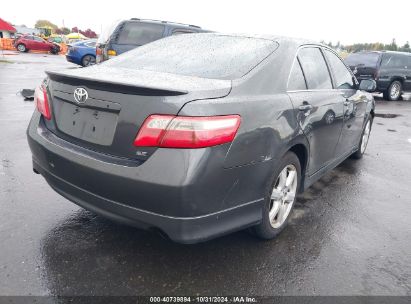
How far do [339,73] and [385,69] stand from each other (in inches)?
409

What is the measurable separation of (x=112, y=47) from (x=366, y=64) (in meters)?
8.92

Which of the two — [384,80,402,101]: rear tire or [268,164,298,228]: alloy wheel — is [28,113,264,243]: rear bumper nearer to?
[268,164,298,228]: alloy wheel

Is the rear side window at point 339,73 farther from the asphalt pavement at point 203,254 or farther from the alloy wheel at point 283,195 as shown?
the alloy wheel at point 283,195

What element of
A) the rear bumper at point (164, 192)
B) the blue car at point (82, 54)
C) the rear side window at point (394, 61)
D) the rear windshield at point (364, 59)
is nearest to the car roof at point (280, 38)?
the rear bumper at point (164, 192)

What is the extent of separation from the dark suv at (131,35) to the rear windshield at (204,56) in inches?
247

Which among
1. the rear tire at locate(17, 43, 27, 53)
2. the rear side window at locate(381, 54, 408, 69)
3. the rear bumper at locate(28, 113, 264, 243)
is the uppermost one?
the rear side window at locate(381, 54, 408, 69)

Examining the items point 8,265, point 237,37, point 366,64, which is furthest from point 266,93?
point 366,64

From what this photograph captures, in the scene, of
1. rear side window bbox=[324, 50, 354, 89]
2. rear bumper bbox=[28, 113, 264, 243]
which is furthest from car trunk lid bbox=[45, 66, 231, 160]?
rear side window bbox=[324, 50, 354, 89]

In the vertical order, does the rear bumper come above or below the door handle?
below

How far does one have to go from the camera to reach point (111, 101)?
2203 millimetres

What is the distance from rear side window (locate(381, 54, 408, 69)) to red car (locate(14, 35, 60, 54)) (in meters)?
32.6

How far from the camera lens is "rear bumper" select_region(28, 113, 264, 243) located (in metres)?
2.04

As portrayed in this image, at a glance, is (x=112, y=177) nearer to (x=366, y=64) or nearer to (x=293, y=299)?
(x=293, y=299)

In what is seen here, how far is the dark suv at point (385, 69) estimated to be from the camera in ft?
42.1
